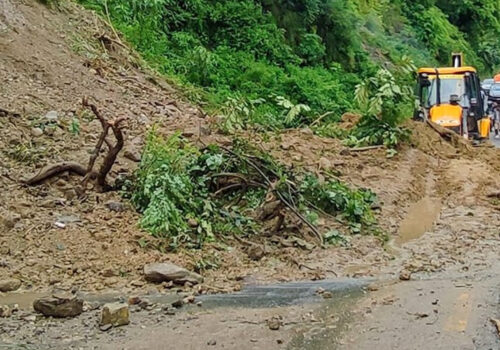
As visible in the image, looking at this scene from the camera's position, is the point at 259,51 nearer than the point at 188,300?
No

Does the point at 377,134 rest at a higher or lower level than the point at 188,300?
lower

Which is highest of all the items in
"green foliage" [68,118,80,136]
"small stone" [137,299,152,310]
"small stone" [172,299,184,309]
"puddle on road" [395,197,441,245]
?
"green foliage" [68,118,80,136]

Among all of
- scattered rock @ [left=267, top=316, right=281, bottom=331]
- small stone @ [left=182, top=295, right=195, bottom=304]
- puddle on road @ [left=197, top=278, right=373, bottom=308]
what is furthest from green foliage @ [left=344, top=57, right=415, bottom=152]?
scattered rock @ [left=267, top=316, right=281, bottom=331]

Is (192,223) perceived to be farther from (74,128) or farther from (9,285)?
(74,128)

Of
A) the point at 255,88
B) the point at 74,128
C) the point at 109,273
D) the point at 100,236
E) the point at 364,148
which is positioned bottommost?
the point at 364,148

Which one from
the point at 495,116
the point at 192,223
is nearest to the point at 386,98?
the point at 192,223

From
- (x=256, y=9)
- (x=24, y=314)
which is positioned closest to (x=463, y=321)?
(x=24, y=314)

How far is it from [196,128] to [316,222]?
357cm

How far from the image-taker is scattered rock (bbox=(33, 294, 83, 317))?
6.20m

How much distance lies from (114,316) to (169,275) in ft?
4.04

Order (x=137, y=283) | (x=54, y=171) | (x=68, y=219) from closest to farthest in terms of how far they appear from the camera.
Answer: (x=137, y=283), (x=68, y=219), (x=54, y=171)

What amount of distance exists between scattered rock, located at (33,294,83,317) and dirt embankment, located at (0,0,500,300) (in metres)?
0.77

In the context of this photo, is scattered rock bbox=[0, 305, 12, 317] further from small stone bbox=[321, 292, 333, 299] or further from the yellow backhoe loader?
the yellow backhoe loader

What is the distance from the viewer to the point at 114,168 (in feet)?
32.7
